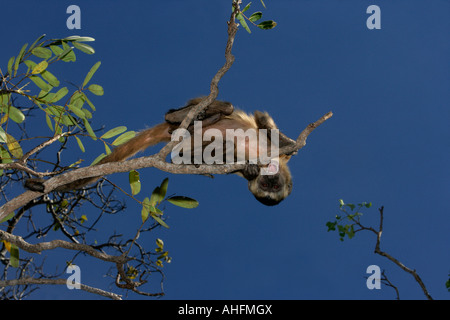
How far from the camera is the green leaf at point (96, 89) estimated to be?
12.9 feet

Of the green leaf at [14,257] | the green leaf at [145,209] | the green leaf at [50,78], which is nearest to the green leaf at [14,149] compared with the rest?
the green leaf at [50,78]

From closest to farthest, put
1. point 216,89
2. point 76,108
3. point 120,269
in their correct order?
point 216,89, point 76,108, point 120,269

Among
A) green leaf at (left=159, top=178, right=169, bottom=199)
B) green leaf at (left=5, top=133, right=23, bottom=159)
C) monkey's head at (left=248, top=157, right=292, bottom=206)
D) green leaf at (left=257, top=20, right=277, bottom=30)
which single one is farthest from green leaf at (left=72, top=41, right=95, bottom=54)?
monkey's head at (left=248, top=157, right=292, bottom=206)

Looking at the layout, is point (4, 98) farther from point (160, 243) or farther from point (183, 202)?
point (160, 243)

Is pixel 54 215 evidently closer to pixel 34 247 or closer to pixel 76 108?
pixel 34 247

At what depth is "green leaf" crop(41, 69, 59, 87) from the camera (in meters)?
3.86

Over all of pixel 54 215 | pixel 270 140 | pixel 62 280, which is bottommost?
pixel 62 280

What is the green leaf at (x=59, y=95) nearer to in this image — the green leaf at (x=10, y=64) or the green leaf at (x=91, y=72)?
the green leaf at (x=91, y=72)

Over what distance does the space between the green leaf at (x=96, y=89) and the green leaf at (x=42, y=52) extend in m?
0.42

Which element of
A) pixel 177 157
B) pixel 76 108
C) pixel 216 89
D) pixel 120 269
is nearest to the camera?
pixel 216 89

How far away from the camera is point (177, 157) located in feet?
17.6

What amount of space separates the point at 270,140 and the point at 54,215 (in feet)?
9.28

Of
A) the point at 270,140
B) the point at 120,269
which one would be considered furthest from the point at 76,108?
the point at 270,140

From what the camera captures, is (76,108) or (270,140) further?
(270,140)
